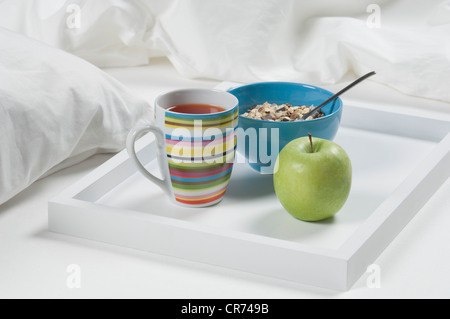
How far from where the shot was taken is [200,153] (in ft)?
2.66

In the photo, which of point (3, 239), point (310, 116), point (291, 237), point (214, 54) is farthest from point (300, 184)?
point (214, 54)

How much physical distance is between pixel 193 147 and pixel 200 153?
0.03 ft

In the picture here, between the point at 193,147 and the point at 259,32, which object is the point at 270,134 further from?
the point at 259,32

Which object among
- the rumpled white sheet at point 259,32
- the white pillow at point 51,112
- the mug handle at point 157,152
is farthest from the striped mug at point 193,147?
the rumpled white sheet at point 259,32

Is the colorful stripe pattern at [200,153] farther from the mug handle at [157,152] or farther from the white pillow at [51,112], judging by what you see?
the white pillow at [51,112]

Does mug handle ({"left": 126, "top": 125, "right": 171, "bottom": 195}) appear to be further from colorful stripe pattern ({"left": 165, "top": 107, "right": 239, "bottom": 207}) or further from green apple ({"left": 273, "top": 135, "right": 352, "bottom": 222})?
green apple ({"left": 273, "top": 135, "right": 352, "bottom": 222})

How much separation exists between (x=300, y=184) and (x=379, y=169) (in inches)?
7.7

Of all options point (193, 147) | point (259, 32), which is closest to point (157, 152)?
point (193, 147)

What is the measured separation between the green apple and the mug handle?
0.12 metres

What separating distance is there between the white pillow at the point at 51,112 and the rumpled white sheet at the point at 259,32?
316 millimetres

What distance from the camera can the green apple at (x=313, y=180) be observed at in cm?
79

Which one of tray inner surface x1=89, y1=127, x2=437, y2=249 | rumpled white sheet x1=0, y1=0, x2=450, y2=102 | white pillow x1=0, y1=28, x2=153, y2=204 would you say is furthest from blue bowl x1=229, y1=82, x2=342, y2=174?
rumpled white sheet x1=0, y1=0, x2=450, y2=102

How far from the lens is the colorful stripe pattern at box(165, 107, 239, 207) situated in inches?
31.5

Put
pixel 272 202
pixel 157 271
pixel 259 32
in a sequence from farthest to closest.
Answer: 1. pixel 259 32
2. pixel 272 202
3. pixel 157 271
